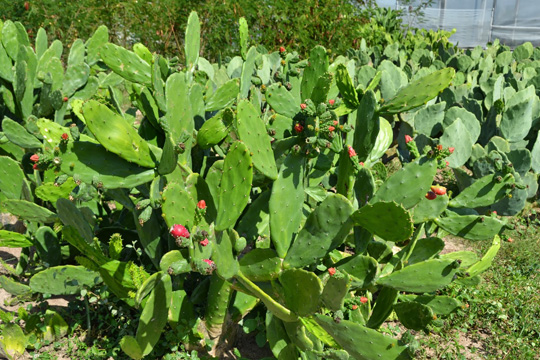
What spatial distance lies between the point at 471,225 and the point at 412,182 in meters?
0.57

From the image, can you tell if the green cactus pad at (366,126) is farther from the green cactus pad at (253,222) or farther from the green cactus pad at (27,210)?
the green cactus pad at (27,210)

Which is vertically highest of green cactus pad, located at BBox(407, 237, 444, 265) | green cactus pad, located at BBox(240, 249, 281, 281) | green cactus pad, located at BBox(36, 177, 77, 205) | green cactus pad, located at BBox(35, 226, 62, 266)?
green cactus pad, located at BBox(36, 177, 77, 205)

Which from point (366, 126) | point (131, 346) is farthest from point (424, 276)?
point (131, 346)

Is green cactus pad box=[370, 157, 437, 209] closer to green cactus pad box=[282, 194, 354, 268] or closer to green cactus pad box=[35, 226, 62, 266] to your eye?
green cactus pad box=[282, 194, 354, 268]

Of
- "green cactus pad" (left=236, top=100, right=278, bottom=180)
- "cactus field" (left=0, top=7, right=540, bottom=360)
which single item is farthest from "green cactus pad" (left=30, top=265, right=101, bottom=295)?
"green cactus pad" (left=236, top=100, right=278, bottom=180)

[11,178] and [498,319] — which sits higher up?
[11,178]

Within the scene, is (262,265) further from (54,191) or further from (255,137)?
(54,191)

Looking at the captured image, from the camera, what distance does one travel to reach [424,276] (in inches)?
98.2

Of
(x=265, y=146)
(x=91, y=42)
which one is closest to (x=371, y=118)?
(x=265, y=146)

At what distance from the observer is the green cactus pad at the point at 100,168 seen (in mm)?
2396

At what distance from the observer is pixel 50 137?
2.44 m

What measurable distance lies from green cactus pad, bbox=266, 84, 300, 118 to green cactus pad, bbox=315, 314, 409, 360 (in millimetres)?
1038

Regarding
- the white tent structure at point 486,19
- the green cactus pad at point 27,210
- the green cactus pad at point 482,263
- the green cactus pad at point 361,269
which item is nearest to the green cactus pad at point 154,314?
the green cactus pad at point 361,269

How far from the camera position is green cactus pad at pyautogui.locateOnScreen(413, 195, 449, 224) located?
2721 mm
